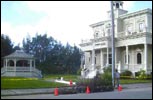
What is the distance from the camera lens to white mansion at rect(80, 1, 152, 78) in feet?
152

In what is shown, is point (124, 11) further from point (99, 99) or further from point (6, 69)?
point (99, 99)

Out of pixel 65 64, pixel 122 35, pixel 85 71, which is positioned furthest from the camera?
pixel 65 64

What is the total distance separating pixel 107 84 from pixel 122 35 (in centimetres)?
2614

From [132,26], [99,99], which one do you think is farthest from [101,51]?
[99,99]

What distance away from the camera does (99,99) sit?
56.1 feet

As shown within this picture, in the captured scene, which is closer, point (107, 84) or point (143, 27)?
point (107, 84)

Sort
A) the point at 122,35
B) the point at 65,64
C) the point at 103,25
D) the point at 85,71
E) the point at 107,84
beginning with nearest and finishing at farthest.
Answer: the point at 107,84 < the point at 85,71 < the point at 122,35 < the point at 103,25 < the point at 65,64

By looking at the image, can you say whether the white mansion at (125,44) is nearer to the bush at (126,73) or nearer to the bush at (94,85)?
the bush at (126,73)

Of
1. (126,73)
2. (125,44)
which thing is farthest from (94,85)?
(125,44)

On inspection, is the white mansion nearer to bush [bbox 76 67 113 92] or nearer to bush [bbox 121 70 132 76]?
bush [bbox 121 70 132 76]

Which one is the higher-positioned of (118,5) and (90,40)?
(118,5)

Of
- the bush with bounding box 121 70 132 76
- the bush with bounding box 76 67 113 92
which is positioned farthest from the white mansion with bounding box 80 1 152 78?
the bush with bounding box 76 67 113 92

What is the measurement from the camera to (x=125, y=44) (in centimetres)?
4922

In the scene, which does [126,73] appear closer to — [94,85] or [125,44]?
[125,44]
